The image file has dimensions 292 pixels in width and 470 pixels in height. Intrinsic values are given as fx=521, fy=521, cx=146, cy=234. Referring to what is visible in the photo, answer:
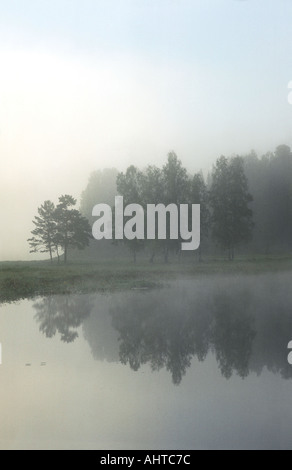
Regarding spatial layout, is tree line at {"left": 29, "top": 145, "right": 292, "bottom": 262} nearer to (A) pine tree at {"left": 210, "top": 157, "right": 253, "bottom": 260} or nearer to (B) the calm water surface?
(A) pine tree at {"left": 210, "top": 157, "right": 253, "bottom": 260}

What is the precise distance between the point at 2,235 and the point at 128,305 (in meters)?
1.46

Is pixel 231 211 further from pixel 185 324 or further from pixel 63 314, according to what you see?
pixel 63 314

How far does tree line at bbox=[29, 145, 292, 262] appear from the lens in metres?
5.25

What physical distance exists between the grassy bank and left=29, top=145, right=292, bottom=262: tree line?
14 centimetres

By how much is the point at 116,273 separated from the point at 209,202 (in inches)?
49.2

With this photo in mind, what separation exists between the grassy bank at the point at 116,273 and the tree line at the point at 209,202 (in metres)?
0.14

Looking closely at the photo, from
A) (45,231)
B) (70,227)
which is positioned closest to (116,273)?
(70,227)

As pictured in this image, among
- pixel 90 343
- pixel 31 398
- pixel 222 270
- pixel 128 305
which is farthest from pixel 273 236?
pixel 31 398

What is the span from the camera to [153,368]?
4496mm

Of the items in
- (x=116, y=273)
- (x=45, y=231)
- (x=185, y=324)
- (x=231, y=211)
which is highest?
(x=231, y=211)

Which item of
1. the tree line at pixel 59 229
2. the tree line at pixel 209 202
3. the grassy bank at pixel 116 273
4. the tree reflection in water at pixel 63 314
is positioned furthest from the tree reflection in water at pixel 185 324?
the tree line at pixel 59 229

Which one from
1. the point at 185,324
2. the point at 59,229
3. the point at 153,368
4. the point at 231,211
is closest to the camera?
the point at 153,368

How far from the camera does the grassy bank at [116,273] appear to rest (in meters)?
5.36

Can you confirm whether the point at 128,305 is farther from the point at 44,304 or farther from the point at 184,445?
the point at 184,445
